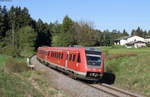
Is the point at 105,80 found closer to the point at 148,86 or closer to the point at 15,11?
the point at 148,86

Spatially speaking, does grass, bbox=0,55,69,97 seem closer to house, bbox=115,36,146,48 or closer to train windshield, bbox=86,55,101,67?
train windshield, bbox=86,55,101,67

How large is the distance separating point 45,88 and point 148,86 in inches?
269

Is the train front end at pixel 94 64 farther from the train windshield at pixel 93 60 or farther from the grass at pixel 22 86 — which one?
the grass at pixel 22 86

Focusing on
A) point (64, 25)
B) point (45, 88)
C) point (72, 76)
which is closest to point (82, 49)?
point (72, 76)

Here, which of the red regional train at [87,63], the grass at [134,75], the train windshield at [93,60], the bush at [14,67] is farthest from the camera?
the bush at [14,67]

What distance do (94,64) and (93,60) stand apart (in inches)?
13.5

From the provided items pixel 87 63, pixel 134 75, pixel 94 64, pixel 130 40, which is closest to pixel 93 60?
pixel 94 64

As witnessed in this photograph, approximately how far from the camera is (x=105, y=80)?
20750mm

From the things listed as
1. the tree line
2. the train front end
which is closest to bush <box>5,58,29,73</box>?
the train front end

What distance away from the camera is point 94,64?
17.6 m

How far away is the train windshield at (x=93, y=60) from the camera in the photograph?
17484mm

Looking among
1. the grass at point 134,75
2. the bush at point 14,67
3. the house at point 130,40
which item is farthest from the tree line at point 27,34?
the grass at point 134,75

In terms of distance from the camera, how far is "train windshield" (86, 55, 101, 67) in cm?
1748

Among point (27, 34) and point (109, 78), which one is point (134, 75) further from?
point (27, 34)
